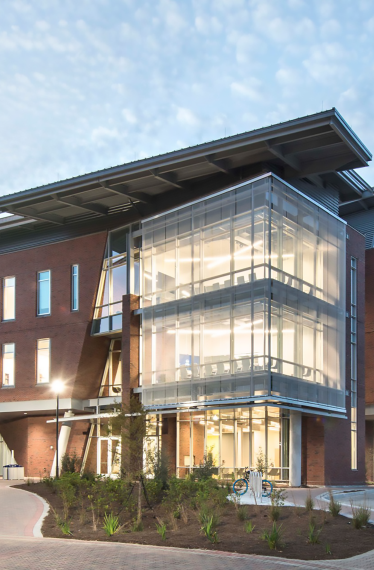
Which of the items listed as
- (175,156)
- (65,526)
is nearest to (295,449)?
(175,156)

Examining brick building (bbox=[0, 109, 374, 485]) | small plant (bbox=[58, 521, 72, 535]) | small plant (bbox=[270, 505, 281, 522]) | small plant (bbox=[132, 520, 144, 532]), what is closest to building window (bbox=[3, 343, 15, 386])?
brick building (bbox=[0, 109, 374, 485])

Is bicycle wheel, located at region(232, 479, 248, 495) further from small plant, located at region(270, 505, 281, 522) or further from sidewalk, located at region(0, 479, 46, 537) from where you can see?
sidewalk, located at region(0, 479, 46, 537)

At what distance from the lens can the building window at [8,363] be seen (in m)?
40.5

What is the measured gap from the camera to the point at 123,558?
12.6 metres

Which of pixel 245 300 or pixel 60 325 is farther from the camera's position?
pixel 60 325

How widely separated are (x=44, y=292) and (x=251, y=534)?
2667 cm

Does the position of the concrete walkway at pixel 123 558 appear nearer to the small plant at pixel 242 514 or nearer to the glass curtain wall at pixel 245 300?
the small plant at pixel 242 514

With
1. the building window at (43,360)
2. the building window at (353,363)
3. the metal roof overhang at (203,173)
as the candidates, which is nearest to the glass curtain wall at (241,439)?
the building window at (353,363)

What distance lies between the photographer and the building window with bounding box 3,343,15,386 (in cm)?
4050

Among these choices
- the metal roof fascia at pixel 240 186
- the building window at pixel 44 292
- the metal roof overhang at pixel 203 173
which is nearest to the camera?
the metal roof overhang at pixel 203 173

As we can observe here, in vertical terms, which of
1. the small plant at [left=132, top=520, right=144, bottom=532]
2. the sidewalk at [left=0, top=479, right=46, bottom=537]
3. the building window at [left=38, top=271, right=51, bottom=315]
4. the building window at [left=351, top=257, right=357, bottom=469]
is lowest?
the sidewalk at [left=0, top=479, right=46, bottom=537]

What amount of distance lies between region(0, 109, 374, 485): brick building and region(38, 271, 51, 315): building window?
0.07 metres

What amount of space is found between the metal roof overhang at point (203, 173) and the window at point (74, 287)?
2.69 metres

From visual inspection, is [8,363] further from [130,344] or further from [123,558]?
[123,558]
